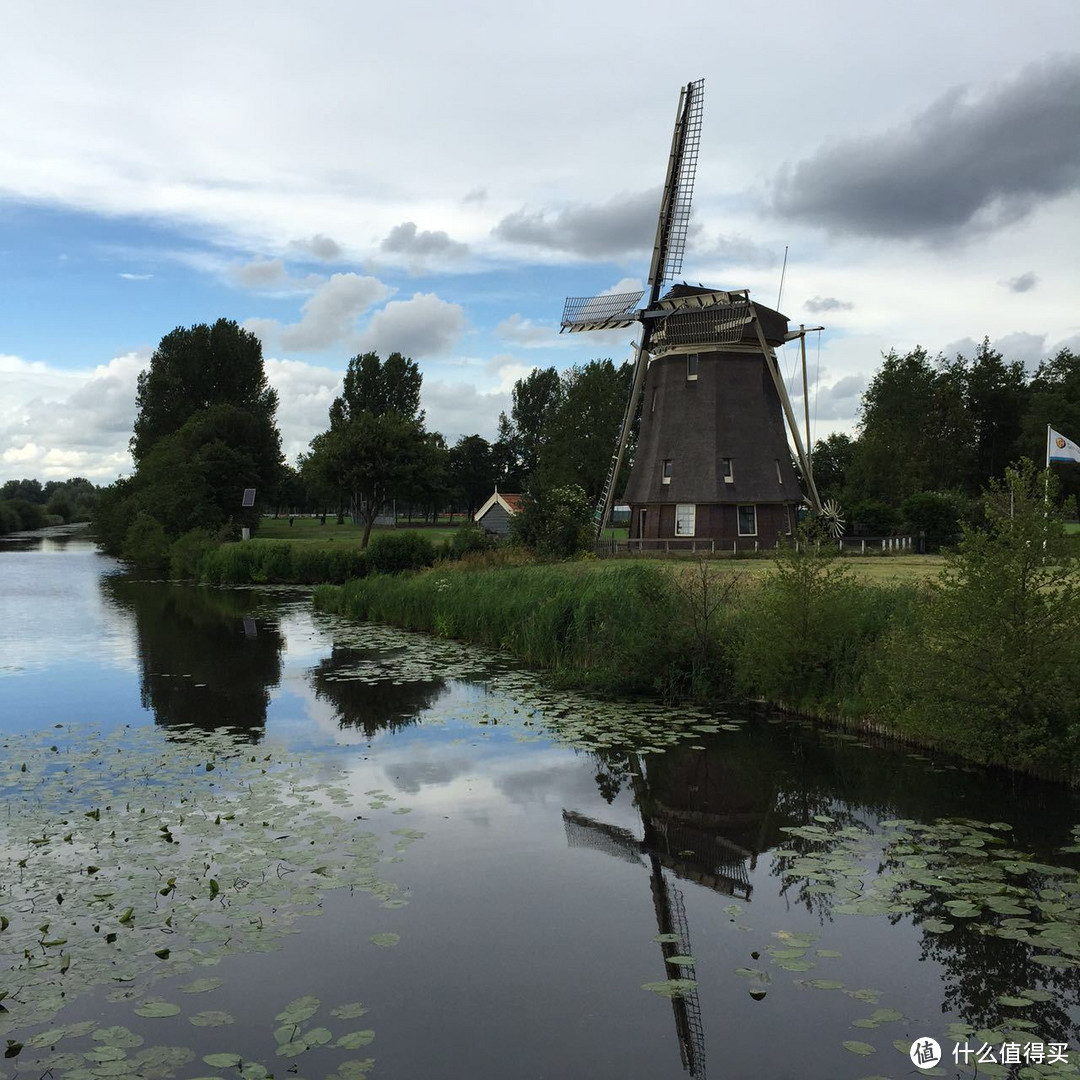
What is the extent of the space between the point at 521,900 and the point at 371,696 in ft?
24.9

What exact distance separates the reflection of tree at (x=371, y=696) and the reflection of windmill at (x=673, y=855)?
419 centimetres

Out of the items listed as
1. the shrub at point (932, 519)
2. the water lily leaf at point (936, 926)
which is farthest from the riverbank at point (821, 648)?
the shrub at point (932, 519)

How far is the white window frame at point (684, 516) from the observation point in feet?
101

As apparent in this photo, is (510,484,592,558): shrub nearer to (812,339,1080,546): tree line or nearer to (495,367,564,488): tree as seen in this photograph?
(812,339,1080,546): tree line

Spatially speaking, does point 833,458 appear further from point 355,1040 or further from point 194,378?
point 355,1040

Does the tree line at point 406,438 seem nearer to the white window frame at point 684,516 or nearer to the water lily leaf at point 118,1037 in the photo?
the white window frame at point 684,516

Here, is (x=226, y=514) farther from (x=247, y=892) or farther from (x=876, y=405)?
(x=247, y=892)

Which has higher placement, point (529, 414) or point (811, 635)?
point (529, 414)

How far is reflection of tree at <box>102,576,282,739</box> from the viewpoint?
12.8 metres

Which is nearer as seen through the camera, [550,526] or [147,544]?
[550,526]

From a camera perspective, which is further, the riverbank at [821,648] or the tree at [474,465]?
the tree at [474,465]

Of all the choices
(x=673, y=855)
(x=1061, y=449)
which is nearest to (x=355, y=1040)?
(x=673, y=855)

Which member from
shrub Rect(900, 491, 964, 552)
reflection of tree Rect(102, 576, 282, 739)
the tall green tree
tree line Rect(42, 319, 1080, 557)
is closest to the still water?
reflection of tree Rect(102, 576, 282, 739)

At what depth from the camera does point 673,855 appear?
7.57 meters
